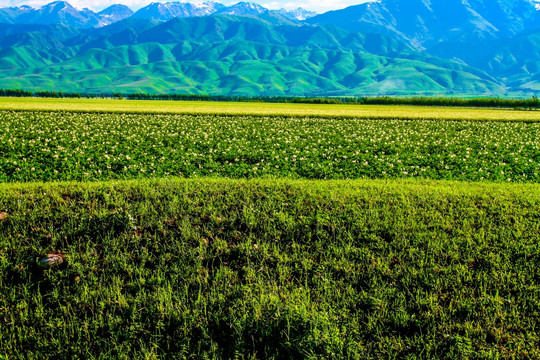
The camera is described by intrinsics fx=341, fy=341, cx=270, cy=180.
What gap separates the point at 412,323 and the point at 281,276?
2.24 metres

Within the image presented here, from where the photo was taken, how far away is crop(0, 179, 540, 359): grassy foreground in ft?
15.9

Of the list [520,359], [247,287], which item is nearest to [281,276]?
[247,287]

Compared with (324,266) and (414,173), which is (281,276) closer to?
(324,266)

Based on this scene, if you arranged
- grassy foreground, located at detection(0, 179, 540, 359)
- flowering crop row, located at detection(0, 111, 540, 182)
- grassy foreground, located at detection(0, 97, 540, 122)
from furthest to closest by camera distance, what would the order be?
grassy foreground, located at detection(0, 97, 540, 122)
flowering crop row, located at detection(0, 111, 540, 182)
grassy foreground, located at detection(0, 179, 540, 359)

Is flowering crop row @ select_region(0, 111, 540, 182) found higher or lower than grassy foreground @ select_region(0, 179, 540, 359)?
higher

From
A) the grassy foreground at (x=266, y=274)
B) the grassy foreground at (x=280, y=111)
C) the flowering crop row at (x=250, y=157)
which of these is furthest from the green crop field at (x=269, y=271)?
the grassy foreground at (x=280, y=111)

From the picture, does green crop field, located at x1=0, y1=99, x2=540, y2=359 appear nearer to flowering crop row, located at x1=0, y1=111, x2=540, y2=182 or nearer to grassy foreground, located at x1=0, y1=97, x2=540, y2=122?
flowering crop row, located at x1=0, y1=111, x2=540, y2=182

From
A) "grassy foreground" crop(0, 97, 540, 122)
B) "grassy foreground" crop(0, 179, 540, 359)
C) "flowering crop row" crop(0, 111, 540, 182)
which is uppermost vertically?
"grassy foreground" crop(0, 97, 540, 122)

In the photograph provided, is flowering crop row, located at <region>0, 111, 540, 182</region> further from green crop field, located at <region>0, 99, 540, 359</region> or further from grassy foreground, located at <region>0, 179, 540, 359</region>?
grassy foreground, located at <region>0, 179, 540, 359</region>

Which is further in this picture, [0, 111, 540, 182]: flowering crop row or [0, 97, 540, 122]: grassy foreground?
[0, 97, 540, 122]: grassy foreground

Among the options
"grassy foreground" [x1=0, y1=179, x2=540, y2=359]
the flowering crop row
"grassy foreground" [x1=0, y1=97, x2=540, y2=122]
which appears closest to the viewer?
"grassy foreground" [x1=0, y1=179, x2=540, y2=359]

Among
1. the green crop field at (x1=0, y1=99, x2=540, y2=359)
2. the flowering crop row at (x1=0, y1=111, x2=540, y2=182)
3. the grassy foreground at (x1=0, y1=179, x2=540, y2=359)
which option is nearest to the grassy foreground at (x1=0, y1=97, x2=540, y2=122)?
the flowering crop row at (x1=0, y1=111, x2=540, y2=182)

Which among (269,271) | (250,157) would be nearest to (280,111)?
(250,157)

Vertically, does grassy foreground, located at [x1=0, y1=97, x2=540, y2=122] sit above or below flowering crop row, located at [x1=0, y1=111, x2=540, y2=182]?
above
